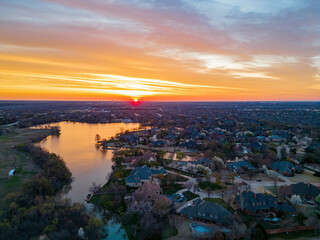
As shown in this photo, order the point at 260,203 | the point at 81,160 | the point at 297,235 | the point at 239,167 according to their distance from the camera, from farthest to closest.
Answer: the point at 81,160 → the point at 239,167 → the point at 260,203 → the point at 297,235

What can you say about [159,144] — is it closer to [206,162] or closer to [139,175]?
[206,162]

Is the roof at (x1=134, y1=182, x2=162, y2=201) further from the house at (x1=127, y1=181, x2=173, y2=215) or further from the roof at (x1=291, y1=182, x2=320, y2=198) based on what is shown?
the roof at (x1=291, y1=182, x2=320, y2=198)

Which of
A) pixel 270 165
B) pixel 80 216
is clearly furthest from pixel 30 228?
pixel 270 165

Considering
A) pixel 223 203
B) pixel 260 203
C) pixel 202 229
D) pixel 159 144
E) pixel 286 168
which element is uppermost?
pixel 286 168

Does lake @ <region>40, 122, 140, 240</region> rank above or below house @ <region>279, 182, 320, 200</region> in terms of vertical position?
below

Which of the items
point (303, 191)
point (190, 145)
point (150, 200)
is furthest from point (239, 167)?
point (190, 145)

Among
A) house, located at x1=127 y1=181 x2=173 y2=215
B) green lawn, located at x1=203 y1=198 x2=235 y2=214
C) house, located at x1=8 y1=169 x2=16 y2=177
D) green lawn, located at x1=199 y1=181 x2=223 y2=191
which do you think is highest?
house, located at x1=127 y1=181 x2=173 y2=215

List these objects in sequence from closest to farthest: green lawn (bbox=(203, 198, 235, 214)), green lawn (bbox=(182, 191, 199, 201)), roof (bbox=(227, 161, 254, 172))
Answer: green lawn (bbox=(203, 198, 235, 214))
green lawn (bbox=(182, 191, 199, 201))
roof (bbox=(227, 161, 254, 172))

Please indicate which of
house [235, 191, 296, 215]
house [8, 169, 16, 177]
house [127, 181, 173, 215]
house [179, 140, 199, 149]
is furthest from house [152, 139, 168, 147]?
house [235, 191, 296, 215]
